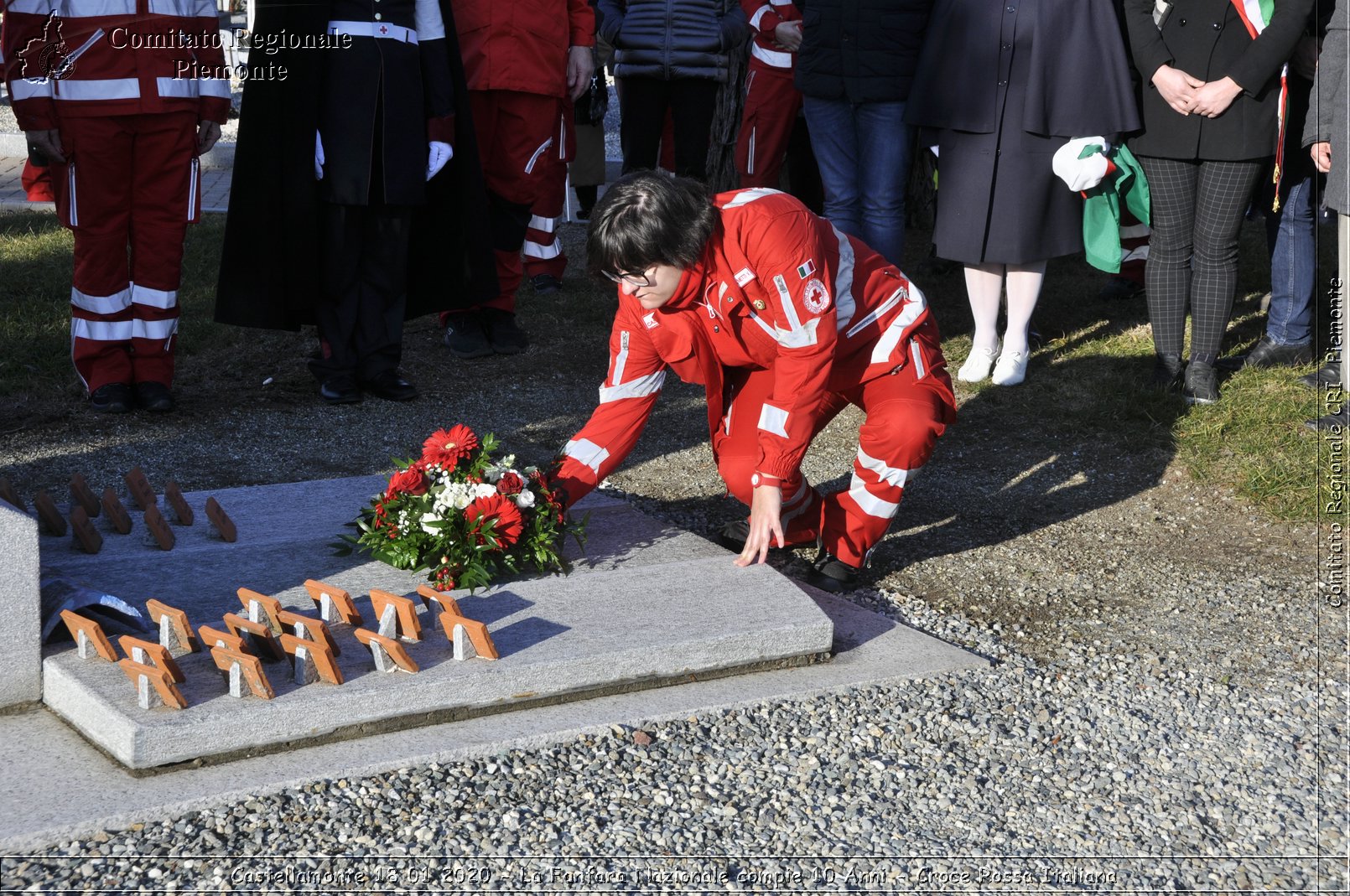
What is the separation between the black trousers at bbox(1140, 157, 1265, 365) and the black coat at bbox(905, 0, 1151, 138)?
0.30 metres

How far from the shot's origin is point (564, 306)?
7.45 meters

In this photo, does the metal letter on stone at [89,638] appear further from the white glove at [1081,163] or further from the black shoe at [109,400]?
the white glove at [1081,163]

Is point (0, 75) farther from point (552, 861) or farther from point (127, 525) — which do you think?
point (552, 861)

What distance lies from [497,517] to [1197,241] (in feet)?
11.5

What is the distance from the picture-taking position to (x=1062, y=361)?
6.57m

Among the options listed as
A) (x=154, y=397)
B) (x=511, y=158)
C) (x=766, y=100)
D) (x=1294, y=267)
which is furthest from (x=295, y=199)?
(x=1294, y=267)

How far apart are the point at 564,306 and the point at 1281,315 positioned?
11.6 ft

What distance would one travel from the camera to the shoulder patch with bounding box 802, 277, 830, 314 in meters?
3.50

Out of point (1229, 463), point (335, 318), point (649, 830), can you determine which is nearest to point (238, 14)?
point (335, 318)

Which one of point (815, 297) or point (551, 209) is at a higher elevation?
point (815, 297)

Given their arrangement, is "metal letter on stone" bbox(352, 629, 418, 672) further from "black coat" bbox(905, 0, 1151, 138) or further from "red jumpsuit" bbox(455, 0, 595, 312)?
Answer: "black coat" bbox(905, 0, 1151, 138)

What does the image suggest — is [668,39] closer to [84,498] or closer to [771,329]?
[771,329]

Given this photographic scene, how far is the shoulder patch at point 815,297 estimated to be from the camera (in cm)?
350

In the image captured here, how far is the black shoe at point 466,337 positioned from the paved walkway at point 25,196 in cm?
304
